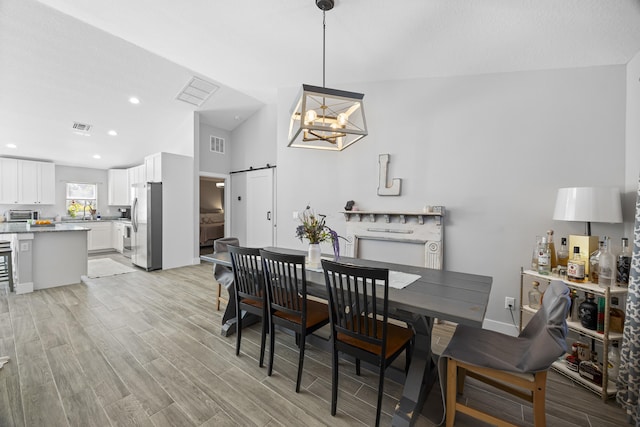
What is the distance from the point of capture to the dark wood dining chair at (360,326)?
145 centimetres

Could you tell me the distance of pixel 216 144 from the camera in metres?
6.00

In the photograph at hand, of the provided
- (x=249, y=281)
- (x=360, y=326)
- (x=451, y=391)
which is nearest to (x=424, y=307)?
(x=360, y=326)

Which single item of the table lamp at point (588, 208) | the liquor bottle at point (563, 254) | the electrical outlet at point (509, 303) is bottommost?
the electrical outlet at point (509, 303)

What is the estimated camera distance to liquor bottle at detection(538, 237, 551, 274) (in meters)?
2.23

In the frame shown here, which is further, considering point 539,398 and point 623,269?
point 623,269

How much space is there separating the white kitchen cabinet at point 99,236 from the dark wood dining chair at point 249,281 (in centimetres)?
668

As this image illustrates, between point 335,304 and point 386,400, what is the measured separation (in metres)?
0.81

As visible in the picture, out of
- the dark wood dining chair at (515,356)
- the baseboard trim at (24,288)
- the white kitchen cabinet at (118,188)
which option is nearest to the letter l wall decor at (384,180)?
the dark wood dining chair at (515,356)

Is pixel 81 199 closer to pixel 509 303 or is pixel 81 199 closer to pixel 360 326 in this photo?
pixel 360 326

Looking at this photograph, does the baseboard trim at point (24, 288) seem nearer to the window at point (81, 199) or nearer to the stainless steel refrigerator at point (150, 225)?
the stainless steel refrigerator at point (150, 225)

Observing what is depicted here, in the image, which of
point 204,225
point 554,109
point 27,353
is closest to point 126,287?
point 27,353

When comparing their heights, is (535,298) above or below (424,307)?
below

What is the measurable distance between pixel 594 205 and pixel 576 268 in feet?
1.67

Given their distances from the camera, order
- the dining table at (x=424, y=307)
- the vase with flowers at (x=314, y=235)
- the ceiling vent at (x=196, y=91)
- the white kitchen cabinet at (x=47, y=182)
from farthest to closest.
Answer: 1. the white kitchen cabinet at (x=47, y=182)
2. the ceiling vent at (x=196, y=91)
3. the vase with flowers at (x=314, y=235)
4. the dining table at (x=424, y=307)
